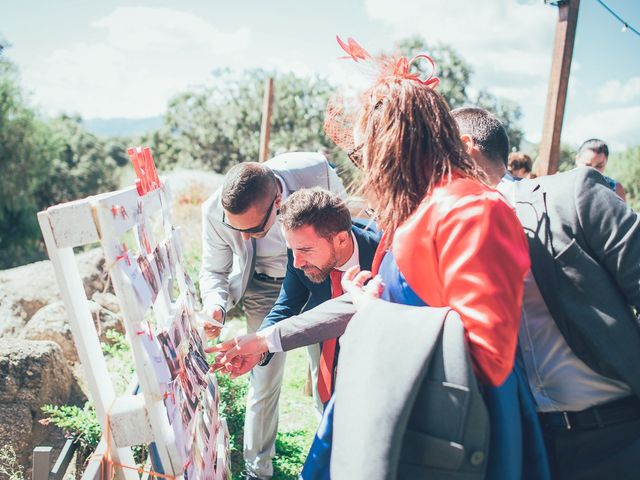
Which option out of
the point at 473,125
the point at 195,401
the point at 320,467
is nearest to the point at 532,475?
the point at 320,467

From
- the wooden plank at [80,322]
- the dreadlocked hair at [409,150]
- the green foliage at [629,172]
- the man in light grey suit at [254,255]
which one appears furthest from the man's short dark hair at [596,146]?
the green foliage at [629,172]

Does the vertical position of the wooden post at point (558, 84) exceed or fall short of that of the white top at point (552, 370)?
it exceeds it

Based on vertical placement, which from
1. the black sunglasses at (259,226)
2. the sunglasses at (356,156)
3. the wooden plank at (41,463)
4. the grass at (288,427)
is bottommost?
the grass at (288,427)

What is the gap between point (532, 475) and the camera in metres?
1.36

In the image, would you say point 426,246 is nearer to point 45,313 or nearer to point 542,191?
point 542,191

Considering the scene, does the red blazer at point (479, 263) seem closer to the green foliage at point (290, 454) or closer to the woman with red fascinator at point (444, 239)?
the woman with red fascinator at point (444, 239)

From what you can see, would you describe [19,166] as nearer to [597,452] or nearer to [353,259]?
Result: [353,259]

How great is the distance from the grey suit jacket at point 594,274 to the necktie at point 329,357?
121cm

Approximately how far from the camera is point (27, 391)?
3.09m

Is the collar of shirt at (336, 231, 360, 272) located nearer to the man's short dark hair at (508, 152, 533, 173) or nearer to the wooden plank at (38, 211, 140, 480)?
the wooden plank at (38, 211, 140, 480)

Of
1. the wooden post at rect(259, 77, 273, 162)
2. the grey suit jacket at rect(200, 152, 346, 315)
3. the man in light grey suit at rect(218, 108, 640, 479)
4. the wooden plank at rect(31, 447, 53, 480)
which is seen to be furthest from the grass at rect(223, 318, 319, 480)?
the wooden post at rect(259, 77, 273, 162)

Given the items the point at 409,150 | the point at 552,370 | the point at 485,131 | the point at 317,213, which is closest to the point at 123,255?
the point at 409,150

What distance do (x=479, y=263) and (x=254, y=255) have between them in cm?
223

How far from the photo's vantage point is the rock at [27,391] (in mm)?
2977
